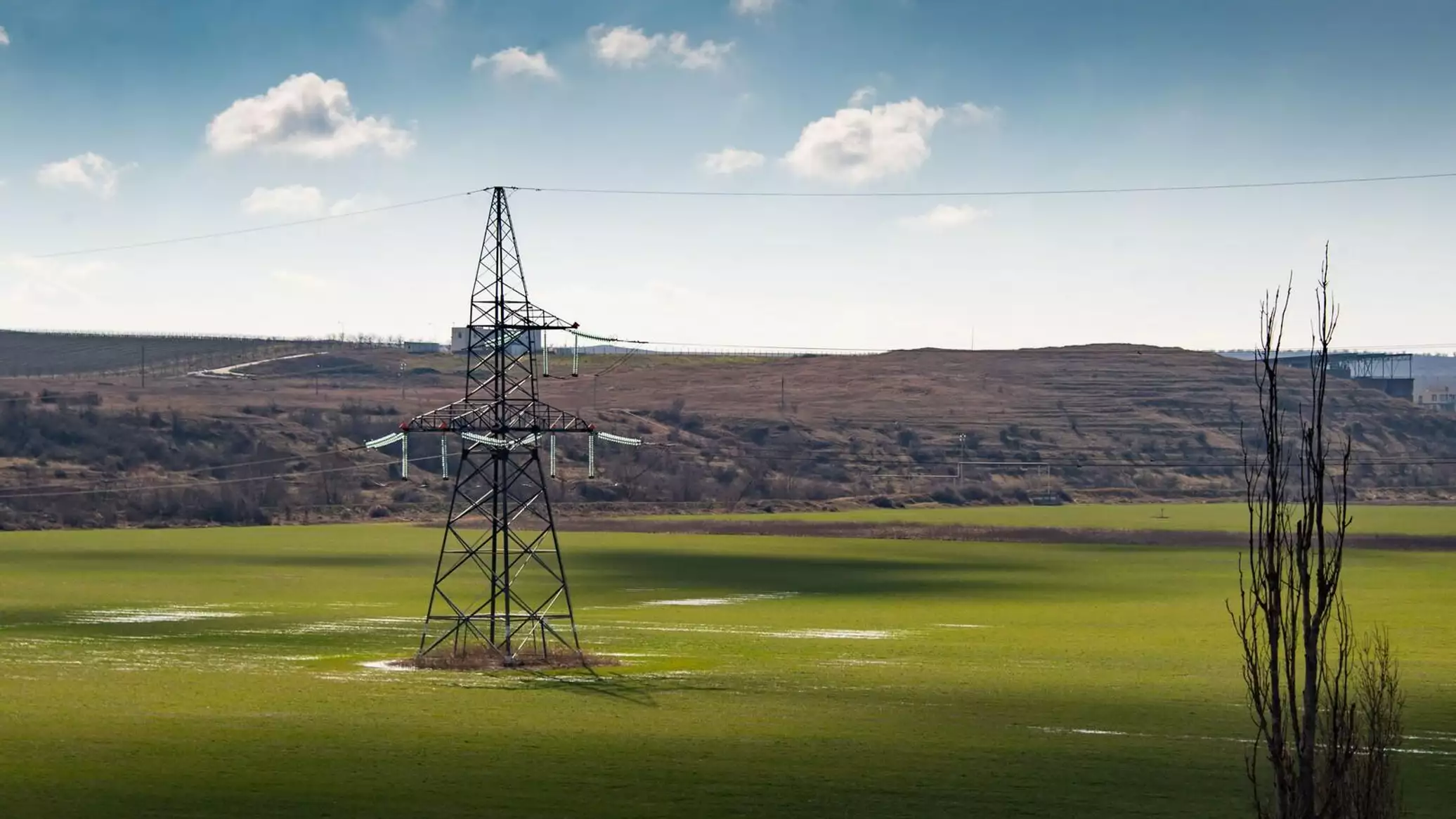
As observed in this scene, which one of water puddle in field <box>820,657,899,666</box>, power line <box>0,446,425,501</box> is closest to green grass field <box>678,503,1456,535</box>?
power line <box>0,446,425,501</box>

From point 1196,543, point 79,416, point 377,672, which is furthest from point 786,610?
point 79,416

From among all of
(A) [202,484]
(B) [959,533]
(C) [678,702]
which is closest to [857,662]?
(C) [678,702]

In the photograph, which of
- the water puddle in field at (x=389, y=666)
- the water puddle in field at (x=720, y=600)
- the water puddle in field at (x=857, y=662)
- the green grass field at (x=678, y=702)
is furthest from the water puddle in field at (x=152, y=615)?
the water puddle in field at (x=857, y=662)

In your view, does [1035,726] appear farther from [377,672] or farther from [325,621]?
[325,621]

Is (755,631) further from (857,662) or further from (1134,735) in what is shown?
(1134,735)

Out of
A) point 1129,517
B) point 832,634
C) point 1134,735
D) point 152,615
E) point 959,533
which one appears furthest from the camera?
point 1129,517

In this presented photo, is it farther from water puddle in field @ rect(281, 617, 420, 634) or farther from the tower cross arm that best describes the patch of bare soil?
the tower cross arm

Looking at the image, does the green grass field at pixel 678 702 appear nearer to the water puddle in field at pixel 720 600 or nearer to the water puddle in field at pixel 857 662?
the water puddle in field at pixel 857 662
